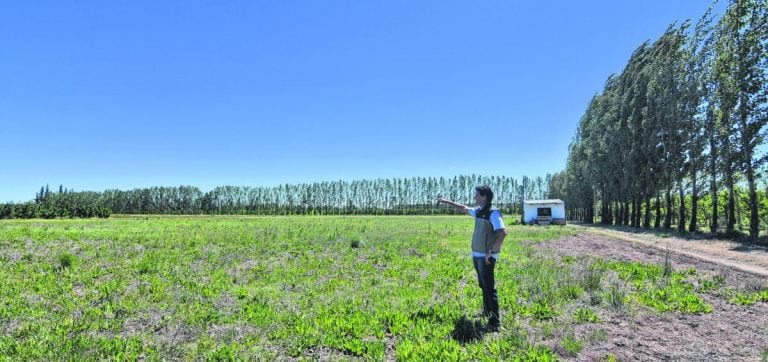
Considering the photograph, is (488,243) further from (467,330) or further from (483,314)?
(483,314)

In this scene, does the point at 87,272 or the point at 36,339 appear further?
the point at 87,272

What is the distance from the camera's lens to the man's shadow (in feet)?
21.6

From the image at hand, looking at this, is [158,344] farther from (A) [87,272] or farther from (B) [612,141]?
(B) [612,141]

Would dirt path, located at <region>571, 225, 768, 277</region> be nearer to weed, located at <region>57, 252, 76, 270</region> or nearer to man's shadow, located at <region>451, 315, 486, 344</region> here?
man's shadow, located at <region>451, 315, 486, 344</region>

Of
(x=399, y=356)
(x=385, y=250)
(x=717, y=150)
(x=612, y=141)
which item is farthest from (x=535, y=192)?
(x=399, y=356)

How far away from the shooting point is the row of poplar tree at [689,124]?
958 inches

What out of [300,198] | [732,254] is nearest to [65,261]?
[732,254]

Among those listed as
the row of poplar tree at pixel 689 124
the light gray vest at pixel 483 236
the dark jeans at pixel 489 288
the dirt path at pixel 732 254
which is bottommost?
the dirt path at pixel 732 254

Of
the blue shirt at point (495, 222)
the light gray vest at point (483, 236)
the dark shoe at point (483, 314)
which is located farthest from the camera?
the dark shoe at point (483, 314)

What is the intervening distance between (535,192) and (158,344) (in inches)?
6722

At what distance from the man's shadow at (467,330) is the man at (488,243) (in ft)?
0.74

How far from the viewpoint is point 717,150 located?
96.0 feet


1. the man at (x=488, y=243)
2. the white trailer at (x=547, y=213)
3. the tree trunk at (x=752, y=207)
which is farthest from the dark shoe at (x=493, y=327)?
the white trailer at (x=547, y=213)

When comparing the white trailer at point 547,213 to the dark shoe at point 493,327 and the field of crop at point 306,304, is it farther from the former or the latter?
the dark shoe at point 493,327
